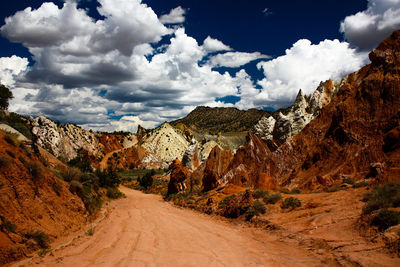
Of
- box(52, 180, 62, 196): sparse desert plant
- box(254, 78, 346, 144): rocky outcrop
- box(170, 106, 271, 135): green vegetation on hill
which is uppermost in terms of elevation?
box(170, 106, 271, 135): green vegetation on hill

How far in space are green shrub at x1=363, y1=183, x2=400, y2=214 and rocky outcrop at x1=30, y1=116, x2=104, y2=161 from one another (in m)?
44.8

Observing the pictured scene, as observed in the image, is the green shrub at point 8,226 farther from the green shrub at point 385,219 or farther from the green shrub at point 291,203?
the green shrub at point 291,203

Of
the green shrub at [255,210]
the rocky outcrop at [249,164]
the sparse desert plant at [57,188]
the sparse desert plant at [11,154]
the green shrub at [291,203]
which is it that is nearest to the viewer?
the sparse desert plant at [11,154]

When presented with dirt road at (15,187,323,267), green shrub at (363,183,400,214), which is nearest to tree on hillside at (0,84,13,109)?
→ dirt road at (15,187,323,267)

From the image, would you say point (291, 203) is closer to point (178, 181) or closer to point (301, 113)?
point (301, 113)

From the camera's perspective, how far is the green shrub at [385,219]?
6368 millimetres

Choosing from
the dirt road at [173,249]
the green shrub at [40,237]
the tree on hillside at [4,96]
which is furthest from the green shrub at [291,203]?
the tree on hillside at [4,96]

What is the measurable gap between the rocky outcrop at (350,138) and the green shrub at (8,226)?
46.3 feet

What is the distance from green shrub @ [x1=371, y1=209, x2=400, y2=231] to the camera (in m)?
6.37

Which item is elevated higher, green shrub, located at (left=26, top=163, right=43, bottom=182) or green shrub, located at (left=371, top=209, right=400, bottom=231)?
green shrub, located at (left=26, top=163, right=43, bottom=182)

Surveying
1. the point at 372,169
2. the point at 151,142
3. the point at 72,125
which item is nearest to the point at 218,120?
the point at 151,142

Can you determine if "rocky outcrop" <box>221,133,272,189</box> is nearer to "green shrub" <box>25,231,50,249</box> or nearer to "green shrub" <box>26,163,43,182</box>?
"green shrub" <box>26,163,43,182</box>

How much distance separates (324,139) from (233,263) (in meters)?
16.4

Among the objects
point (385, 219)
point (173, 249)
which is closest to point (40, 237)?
point (173, 249)
